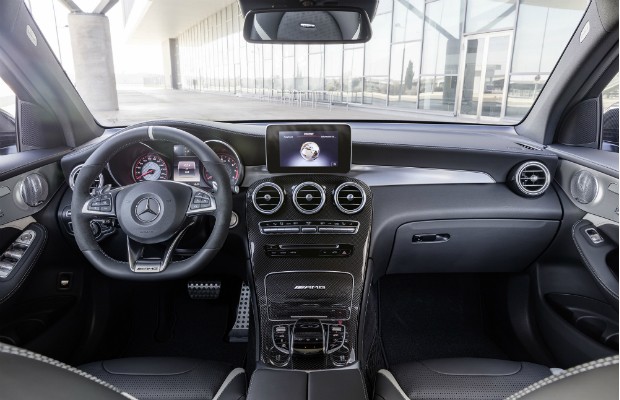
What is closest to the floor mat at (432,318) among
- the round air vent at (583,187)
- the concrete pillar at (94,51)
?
the round air vent at (583,187)

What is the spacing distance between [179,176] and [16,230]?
72 centimetres

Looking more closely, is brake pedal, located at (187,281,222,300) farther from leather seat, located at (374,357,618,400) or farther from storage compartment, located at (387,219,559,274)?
leather seat, located at (374,357,618,400)

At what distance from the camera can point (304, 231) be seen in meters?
2.14

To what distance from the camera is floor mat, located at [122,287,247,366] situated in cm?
264

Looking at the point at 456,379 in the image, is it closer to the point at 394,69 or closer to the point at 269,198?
the point at 269,198

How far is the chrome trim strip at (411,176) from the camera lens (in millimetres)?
2334

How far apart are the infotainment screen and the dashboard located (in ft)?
0.84

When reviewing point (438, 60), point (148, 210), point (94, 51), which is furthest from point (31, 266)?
point (438, 60)

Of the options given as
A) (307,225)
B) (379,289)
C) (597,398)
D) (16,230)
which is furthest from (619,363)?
(379,289)

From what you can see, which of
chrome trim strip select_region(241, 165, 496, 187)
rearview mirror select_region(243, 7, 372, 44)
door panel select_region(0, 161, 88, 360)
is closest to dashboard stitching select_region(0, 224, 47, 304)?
door panel select_region(0, 161, 88, 360)

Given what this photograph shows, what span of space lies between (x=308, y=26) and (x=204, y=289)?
165 cm

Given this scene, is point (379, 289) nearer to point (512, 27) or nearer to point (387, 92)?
point (512, 27)

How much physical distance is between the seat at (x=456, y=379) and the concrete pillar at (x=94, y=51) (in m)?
4.28

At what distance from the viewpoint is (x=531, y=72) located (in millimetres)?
7926
